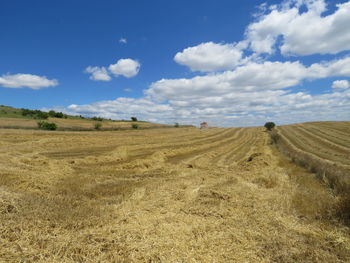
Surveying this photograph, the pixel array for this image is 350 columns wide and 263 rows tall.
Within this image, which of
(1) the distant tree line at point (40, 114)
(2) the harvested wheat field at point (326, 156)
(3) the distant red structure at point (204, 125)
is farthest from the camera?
(3) the distant red structure at point (204, 125)

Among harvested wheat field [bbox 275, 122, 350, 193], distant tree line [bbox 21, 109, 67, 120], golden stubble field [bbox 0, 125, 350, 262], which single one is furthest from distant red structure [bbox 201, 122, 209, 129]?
golden stubble field [bbox 0, 125, 350, 262]

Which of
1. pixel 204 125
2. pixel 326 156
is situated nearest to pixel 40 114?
pixel 204 125

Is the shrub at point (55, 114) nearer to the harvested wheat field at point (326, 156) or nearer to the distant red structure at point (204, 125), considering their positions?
the distant red structure at point (204, 125)

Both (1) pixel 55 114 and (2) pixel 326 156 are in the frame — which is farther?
(1) pixel 55 114

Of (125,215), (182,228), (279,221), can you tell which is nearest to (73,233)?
(125,215)

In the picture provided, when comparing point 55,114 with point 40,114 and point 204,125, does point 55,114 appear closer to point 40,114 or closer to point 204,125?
point 40,114

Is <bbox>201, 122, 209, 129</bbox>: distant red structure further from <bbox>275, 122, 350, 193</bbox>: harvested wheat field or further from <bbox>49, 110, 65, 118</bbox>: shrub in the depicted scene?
<bbox>49, 110, 65, 118</bbox>: shrub

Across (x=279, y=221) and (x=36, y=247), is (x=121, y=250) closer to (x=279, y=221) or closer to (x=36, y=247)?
(x=36, y=247)

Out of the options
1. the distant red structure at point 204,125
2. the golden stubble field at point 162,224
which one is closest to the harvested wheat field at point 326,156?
the golden stubble field at point 162,224

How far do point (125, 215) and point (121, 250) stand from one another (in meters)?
1.66

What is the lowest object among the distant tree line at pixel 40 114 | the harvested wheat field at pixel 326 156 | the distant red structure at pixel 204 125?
the harvested wheat field at pixel 326 156

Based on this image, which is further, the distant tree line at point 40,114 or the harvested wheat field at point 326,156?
the distant tree line at point 40,114

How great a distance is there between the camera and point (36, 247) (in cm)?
403

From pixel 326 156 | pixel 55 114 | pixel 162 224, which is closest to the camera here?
pixel 162 224
